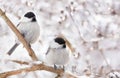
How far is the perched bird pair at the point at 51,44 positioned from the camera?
102 inches

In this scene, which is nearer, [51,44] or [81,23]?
[51,44]

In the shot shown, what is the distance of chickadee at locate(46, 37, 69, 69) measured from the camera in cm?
259

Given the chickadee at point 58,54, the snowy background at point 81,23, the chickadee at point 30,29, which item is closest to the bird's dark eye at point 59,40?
the chickadee at point 58,54

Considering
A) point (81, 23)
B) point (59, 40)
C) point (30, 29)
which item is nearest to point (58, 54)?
point (59, 40)

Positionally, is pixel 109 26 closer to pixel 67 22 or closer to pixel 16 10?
pixel 67 22

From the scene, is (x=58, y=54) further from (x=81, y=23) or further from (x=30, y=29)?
(x=81, y=23)

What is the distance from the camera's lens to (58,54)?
261 centimetres

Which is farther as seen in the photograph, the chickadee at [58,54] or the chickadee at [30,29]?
the chickadee at [30,29]

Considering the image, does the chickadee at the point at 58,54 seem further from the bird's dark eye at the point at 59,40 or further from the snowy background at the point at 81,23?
the snowy background at the point at 81,23

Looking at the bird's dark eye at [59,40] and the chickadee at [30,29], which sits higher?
the chickadee at [30,29]

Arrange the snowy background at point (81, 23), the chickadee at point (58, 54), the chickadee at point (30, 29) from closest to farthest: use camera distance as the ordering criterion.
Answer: the chickadee at point (58, 54) < the chickadee at point (30, 29) < the snowy background at point (81, 23)

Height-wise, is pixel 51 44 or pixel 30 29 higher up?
pixel 30 29

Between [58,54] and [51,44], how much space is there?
10 centimetres

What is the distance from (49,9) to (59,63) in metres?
1.06
